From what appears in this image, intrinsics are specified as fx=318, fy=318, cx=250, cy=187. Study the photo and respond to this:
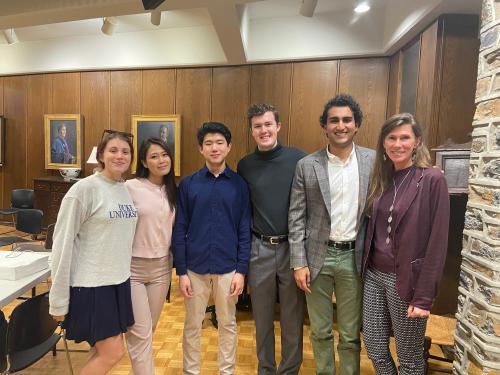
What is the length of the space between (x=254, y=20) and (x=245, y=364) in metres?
4.25

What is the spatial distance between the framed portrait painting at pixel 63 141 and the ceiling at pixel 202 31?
89 centimetres

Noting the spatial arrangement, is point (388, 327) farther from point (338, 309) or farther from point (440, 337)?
point (440, 337)

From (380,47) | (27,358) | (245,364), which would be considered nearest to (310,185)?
(245,364)

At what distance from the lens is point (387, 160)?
1590mm

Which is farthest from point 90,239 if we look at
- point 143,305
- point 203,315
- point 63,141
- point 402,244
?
point 63,141

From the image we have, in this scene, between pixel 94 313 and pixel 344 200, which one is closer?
pixel 94 313

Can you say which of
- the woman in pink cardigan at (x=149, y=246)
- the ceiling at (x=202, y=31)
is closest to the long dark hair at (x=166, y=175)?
the woman in pink cardigan at (x=149, y=246)

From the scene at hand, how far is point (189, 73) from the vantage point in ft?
16.5

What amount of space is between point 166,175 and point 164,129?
11.6 feet

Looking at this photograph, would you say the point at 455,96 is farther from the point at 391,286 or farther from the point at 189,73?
the point at 189,73

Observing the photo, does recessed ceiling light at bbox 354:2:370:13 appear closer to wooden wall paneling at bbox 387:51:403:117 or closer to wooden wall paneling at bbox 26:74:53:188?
wooden wall paneling at bbox 387:51:403:117

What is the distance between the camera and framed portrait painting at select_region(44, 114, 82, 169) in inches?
219

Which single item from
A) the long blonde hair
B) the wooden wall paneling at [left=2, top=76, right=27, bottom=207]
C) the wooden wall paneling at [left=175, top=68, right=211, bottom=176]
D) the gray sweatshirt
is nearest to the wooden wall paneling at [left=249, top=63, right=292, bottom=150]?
the wooden wall paneling at [left=175, top=68, right=211, bottom=176]

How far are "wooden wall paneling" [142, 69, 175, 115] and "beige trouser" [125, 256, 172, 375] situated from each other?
3882mm
